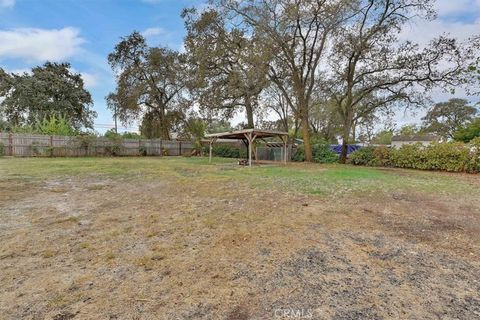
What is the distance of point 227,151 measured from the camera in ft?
68.6

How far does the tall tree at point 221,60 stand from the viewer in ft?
45.8

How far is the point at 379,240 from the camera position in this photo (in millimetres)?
2924

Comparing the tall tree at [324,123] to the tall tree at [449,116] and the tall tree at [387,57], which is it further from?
the tall tree at [449,116]

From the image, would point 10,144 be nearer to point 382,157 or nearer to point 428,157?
point 382,157

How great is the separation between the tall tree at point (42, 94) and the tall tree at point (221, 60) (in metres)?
14.7

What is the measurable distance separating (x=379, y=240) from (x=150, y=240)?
8.39 feet

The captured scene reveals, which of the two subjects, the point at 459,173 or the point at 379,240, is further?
the point at 459,173

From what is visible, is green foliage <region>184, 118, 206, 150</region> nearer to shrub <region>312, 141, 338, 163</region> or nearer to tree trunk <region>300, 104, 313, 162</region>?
tree trunk <region>300, 104, 313, 162</region>

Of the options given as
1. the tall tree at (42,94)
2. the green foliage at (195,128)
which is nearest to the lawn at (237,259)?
the green foliage at (195,128)

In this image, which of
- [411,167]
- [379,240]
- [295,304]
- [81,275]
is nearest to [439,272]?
[379,240]

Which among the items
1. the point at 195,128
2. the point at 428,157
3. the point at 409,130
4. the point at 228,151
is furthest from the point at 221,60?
the point at 409,130

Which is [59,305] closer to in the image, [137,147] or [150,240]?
[150,240]

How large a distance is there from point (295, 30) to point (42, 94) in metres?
22.9

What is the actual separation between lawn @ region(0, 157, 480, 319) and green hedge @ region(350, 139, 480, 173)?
7.10 meters
